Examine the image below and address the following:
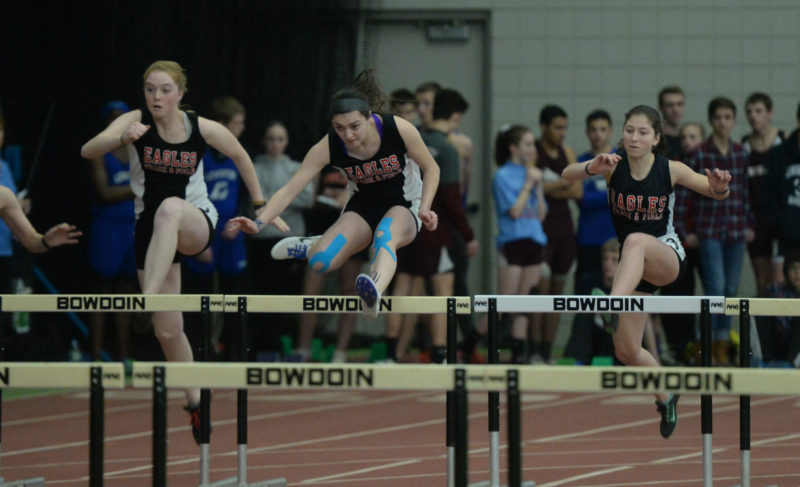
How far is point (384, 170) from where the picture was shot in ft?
20.4

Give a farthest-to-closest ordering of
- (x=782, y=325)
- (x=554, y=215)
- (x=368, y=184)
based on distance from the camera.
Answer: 1. (x=554, y=215)
2. (x=782, y=325)
3. (x=368, y=184)

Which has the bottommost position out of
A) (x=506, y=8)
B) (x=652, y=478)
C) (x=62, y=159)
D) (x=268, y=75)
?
(x=652, y=478)

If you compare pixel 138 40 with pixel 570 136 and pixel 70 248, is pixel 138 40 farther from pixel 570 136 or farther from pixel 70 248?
pixel 570 136

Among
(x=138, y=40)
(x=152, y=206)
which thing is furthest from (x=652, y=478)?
(x=138, y=40)

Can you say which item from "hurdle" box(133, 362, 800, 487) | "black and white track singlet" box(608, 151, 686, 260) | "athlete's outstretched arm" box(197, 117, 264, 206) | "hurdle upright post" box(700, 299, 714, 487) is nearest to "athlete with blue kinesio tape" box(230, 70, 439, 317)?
"athlete's outstretched arm" box(197, 117, 264, 206)

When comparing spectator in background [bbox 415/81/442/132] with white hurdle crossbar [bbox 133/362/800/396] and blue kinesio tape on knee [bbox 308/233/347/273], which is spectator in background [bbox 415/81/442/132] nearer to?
blue kinesio tape on knee [bbox 308/233/347/273]

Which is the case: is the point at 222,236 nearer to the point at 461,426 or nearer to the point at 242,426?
the point at 242,426

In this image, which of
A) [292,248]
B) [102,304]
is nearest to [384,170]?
[292,248]

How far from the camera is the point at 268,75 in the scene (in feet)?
35.8

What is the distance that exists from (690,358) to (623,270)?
4496mm

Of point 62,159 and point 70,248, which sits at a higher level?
point 62,159

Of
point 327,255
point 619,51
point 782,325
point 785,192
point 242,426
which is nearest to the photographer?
point 242,426

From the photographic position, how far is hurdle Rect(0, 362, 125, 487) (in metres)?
4.05

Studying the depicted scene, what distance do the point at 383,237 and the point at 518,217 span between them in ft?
13.9
